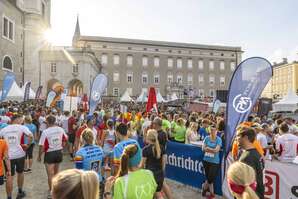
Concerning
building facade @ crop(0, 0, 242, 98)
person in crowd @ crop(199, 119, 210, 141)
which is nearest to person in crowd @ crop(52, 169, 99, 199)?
person in crowd @ crop(199, 119, 210, 141)

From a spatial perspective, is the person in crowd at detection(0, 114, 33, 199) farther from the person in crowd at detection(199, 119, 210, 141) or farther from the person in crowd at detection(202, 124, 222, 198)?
the person in crowd at detection(199, 119, 210, 141)

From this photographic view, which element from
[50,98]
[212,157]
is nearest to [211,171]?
[212,157]

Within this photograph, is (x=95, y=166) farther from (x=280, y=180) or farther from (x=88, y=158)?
(x=280, y=180)

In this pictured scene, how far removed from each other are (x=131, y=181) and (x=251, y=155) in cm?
198

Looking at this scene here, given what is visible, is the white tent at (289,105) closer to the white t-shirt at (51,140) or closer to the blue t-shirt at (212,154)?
the blue t-shirt at (212,154)

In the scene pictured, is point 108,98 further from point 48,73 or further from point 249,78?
point 249,78

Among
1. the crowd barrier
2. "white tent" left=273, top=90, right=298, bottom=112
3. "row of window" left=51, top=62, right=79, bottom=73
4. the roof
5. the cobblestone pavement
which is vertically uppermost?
the roof

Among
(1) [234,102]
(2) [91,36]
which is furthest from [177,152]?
(2) [91,36]

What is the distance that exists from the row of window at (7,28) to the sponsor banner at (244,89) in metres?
41.1

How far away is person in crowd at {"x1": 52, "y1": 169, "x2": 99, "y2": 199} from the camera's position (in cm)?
199

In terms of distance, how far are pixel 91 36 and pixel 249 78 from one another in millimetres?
65741

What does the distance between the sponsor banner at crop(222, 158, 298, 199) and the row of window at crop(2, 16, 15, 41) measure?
42244mm

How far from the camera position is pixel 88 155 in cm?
528

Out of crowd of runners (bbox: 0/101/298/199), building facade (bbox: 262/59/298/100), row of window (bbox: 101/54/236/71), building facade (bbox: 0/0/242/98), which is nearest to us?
crowd of runners (bbox: 0/101/298/199)
